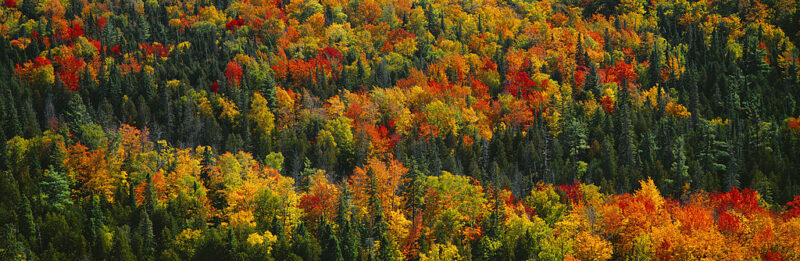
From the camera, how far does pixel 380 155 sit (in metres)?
142

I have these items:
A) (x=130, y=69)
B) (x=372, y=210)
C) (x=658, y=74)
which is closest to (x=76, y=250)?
(x=372, y=210)

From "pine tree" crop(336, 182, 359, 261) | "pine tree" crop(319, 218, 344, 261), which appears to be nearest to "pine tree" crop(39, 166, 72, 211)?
"pine tree" crop(319, 218, 344, 261)

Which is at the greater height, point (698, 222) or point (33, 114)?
point (698, 222)

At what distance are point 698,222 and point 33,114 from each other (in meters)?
111

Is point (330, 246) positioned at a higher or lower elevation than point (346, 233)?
lower

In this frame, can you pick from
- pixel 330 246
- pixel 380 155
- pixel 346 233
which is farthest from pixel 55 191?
pixel 380 155

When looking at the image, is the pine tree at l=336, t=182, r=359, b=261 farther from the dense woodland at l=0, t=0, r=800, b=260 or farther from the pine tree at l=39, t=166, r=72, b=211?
the pine tree at l=39, t=166, r=72, b=211

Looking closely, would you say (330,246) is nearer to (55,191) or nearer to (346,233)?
(346,233)

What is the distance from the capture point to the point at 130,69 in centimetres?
17012

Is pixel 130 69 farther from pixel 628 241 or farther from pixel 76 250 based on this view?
pixel 628 241

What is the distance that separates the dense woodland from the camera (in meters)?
89.4

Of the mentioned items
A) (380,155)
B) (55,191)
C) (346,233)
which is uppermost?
(346,233)

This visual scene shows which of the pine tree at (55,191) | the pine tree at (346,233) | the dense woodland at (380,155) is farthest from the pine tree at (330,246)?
the pine tree at (55,191)

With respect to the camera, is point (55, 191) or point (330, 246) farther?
point (55, 191)
